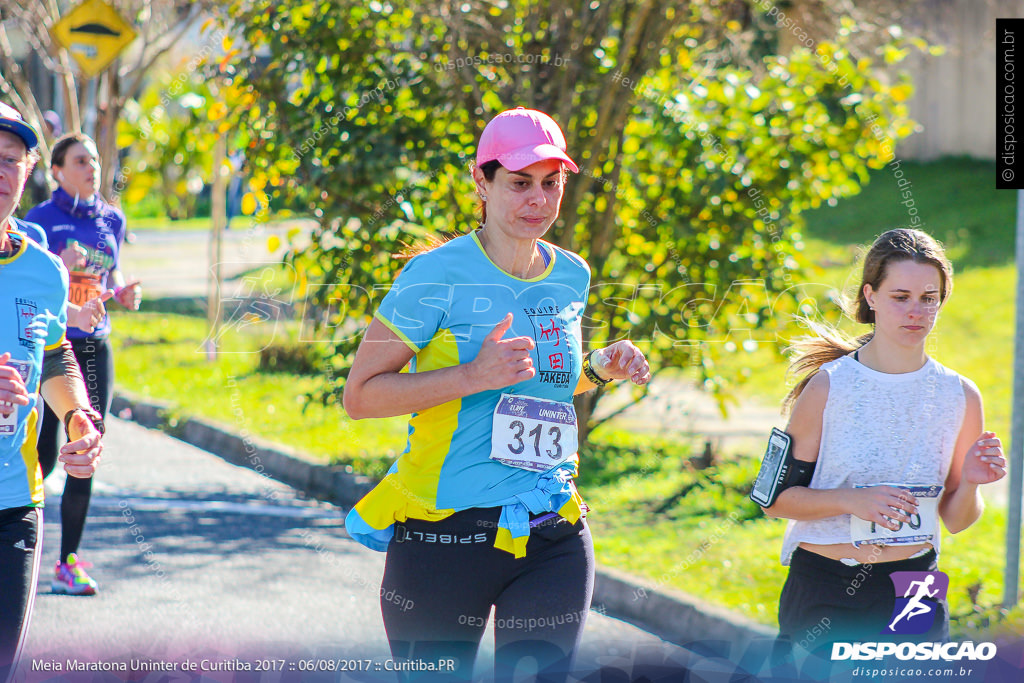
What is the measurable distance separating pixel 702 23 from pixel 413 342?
5179 mm

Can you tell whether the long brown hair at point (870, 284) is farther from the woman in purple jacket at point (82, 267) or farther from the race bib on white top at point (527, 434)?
the woman in purple jacket at point (82, 267)

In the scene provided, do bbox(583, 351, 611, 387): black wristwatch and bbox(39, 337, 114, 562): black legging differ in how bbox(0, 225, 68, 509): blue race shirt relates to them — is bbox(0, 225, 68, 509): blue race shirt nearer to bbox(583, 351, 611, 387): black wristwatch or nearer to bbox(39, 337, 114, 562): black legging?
bbox(583, 351, 611, 387): black wristwatch

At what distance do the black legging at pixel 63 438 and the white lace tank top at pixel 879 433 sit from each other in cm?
317

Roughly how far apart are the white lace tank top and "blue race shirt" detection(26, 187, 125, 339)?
346 cm

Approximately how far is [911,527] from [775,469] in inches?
15.3

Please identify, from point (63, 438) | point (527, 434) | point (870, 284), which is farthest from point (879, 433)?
point (63, 438)

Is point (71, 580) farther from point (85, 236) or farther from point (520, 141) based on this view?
point (520, 141)

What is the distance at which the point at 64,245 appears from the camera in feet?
17.5

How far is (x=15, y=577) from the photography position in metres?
2.74

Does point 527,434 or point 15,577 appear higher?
point 527,434

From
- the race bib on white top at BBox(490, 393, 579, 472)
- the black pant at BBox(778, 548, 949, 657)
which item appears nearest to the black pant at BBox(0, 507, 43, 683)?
the race bib on white top at BBox(490, 393, 579, 472)

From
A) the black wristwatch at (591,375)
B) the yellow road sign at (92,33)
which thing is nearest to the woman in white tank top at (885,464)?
the black wristwatch at (591,375)

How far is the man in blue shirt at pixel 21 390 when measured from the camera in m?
2.72

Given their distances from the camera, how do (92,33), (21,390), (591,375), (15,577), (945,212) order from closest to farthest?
1. (21,390)
2. (15,577)
3. (591,375)
4. (92,33)
5. (945,212)
